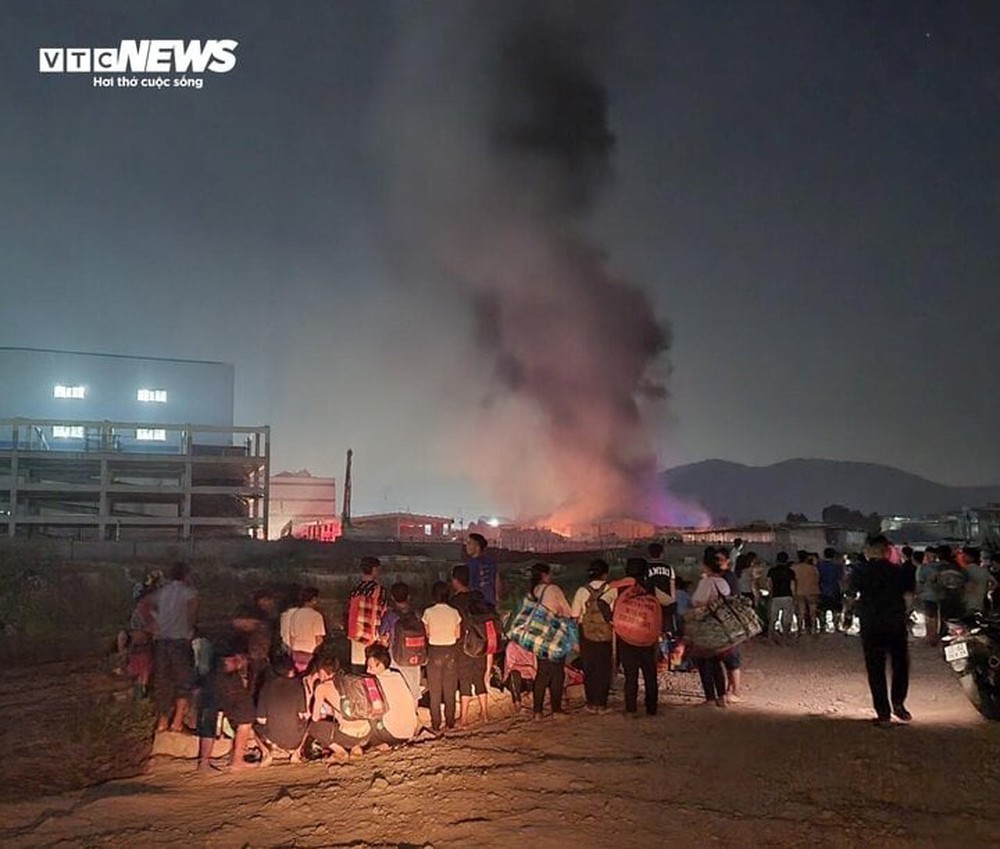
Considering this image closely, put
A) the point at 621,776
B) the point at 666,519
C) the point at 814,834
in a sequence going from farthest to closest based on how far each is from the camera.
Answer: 1. the point at 666,519
2. the point at 621,776
3. the point at 814,834

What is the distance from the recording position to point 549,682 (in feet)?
26.6

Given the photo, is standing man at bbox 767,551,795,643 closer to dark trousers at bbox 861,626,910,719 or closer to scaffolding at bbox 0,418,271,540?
dark trousers at bbox 861,626,910,719

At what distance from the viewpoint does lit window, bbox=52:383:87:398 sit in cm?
5328

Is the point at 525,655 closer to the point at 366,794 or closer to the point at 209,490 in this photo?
the point at 366,794

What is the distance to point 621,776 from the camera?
6.19m

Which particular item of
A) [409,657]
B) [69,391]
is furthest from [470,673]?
[69,391]

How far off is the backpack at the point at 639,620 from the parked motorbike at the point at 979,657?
8.88 feet

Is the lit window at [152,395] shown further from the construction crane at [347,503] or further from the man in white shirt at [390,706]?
the man in white shirt at [390,706]

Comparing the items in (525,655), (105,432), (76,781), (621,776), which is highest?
(105,432)

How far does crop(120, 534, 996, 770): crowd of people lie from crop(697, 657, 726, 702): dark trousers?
0.01 meters

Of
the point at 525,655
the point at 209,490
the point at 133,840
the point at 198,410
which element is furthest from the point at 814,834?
the point at 198,410

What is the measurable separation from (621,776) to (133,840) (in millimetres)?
3470

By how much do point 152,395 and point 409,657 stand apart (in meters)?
52.6

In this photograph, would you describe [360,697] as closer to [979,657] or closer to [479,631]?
[479,631]
